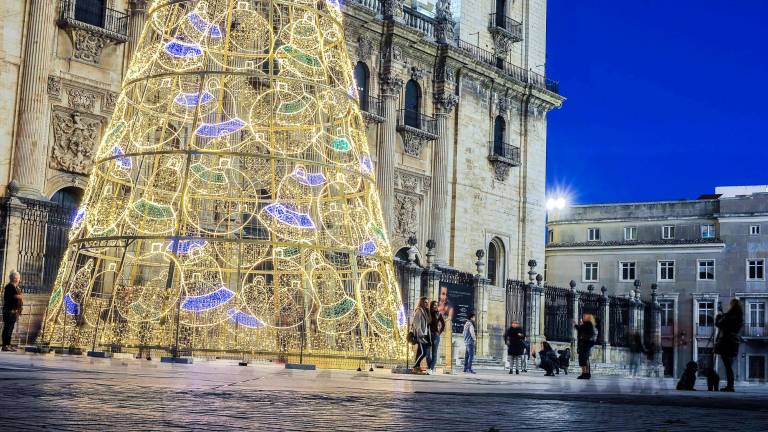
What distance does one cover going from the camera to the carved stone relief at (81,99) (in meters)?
21.3

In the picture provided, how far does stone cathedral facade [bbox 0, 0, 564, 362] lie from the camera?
20.4 m

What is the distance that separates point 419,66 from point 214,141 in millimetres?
18004

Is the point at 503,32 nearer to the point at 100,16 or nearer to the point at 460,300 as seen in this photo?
the point at 460,300

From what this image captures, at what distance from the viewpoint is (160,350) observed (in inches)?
497

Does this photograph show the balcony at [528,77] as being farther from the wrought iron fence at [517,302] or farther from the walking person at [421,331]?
the walking person at [421,331]

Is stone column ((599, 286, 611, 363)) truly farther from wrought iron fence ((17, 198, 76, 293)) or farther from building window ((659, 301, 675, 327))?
wrought iron fence ((17, 198, 76, 293))

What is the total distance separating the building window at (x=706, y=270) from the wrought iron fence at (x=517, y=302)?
23396 mm

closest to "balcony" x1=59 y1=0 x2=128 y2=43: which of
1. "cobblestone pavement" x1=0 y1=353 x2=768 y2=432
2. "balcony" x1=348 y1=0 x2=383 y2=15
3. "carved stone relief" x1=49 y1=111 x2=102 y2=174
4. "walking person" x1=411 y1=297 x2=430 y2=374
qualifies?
"carved stone relief" x1=49 y1=111 x2=102 y2=174

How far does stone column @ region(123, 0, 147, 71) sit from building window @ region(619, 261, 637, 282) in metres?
33.3

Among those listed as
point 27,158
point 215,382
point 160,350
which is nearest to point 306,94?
point 160,350

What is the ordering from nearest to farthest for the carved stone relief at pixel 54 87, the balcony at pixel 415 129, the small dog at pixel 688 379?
1. the small dog at pixel 688 379
2. the carved stone relief at pixel 54 87
3. the balcony at pixel 415 129

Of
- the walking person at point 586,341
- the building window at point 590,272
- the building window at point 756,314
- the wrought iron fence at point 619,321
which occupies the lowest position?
the walking person at point 586,341

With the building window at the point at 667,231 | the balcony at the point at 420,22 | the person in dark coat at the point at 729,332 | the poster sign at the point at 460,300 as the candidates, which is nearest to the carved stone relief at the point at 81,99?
the poster sign at the point at 460,300

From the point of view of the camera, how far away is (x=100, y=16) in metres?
22.4
